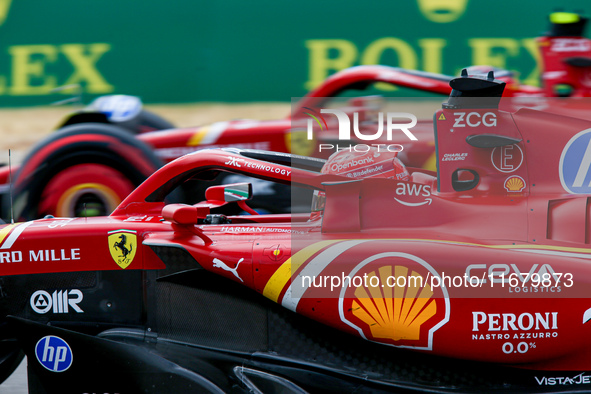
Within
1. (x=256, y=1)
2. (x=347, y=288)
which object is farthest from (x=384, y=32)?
(x=347, y=288)

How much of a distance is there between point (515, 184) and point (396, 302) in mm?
824

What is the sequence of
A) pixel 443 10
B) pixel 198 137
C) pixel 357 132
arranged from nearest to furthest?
pixel 357 132
pixel 198 137
pixel 443 10

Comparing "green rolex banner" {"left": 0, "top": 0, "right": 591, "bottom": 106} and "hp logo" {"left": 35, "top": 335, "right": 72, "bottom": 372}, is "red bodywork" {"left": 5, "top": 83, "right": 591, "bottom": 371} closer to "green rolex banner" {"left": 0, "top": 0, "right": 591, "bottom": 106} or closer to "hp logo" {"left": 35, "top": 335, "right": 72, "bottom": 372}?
"hp logo" {"left": 35, "top": 335, "right": 72, "bottom": 372}

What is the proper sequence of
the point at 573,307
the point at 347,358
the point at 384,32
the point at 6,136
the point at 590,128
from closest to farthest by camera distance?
the point at 573,307
the point at 347,358
the point at 590,128
the point at 384,32
the point at 6,136

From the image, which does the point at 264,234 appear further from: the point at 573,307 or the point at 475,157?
the point at 573,307

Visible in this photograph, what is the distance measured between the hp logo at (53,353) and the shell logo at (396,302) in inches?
47.2

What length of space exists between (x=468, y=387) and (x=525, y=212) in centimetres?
79

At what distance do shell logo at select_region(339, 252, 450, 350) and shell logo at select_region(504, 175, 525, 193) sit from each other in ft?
2.04

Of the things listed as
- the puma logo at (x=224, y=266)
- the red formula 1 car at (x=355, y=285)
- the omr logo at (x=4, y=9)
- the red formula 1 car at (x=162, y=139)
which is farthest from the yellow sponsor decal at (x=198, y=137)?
the omr logo at (x=4, y=9)

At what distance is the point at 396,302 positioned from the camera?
279cm

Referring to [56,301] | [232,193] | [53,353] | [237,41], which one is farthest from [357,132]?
[237,41]

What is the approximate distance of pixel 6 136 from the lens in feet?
31.8

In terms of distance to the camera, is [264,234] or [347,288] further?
[264,234]

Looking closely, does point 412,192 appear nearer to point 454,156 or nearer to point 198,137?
point 454,156
